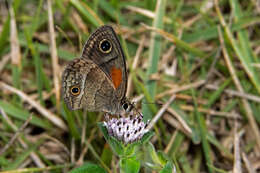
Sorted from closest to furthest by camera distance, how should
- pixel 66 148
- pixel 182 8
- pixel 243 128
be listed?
pixel 66 148, pixel 243 128, pixel 182 8

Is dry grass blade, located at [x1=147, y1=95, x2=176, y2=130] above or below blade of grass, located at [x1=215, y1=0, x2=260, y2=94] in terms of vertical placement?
below

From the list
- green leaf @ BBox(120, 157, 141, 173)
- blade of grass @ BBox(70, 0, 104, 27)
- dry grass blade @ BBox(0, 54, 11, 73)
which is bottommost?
green leaf @ BBox(120, 157, 141, 173)

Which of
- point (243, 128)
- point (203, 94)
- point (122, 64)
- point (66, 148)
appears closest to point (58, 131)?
point (66, 148)

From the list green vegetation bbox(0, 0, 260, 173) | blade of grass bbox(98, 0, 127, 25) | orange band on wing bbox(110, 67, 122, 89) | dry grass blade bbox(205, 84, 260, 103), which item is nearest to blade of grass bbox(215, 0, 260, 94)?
green vegetation bbox(0, 0, 260, 173)

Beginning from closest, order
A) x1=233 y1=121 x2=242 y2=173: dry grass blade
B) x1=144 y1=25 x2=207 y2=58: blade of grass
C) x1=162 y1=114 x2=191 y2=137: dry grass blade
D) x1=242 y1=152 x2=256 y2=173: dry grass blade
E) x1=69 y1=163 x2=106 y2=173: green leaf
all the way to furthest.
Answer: x1=69 y1=163 x2=106 y2=173: green leaf < x1=233 y1=121 x2=242 y2=173: dry grass blade < x1=242 y1=152 x2=256 y2=173: dry grass blade < x1=162 y1=114 x2=191 y2=137: dry grass blade < x1=144 y1=25 x2=207 y2=58: blade of grass

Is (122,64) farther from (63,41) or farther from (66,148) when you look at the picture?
(63,41)

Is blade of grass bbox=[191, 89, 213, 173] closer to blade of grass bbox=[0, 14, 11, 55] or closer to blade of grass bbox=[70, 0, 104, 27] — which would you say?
blade of grass bbox=[70, 0, 104, 27]

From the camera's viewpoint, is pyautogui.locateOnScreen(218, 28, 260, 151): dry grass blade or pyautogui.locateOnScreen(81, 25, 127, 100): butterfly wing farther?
pyautogui.locateOnScreen(218, 28, 260, 151): dry grass blade

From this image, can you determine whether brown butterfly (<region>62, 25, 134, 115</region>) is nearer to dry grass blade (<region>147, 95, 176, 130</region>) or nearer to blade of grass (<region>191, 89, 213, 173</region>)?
dry grass blade (<region>147, 95, 176, 130</region>)

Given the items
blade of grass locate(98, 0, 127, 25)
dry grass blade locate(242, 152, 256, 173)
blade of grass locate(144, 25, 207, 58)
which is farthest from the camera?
blade of grass locate(98, 0, 127, 25)
